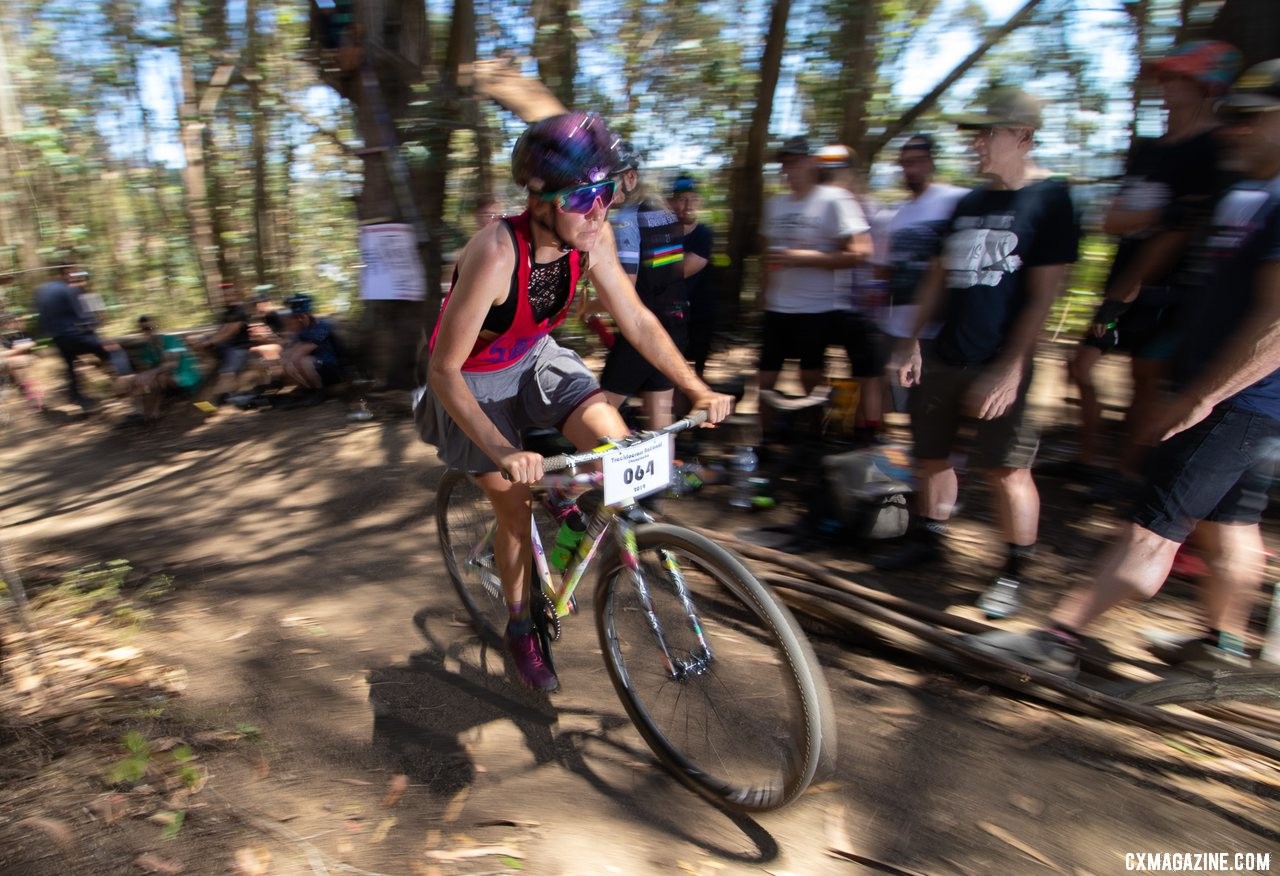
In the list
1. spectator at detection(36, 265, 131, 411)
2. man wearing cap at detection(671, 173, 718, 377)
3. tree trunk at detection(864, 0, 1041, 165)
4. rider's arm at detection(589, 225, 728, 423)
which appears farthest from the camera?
spectator at detection(36, 265, 131, 411)

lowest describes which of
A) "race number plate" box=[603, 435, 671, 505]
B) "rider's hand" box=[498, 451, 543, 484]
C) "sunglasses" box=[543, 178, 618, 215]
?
"race number plate" box=[603, 435, 671, 505]

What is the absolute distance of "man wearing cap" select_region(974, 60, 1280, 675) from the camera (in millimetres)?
2486

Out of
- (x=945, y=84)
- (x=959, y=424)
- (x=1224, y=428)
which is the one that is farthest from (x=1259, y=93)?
(x=945, y=84)

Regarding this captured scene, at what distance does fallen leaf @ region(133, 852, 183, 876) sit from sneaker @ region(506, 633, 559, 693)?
1.23m

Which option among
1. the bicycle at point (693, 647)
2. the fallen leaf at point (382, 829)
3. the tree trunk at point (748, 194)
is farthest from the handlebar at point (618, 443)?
the tree trunk at point (748, 194)

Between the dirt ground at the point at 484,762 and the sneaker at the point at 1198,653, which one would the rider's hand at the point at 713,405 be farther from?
the sneaker at the point at 1198,653

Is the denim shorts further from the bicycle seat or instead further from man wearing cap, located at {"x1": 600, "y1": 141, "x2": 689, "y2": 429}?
man wearing cap, located at {"x1": 600, "y1": 141, "x2": 689, "y2": 429}

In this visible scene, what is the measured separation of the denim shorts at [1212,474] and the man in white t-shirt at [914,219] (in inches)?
76.1

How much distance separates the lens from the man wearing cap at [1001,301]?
3.35 m

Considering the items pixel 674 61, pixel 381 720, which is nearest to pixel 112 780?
pixel 381 720

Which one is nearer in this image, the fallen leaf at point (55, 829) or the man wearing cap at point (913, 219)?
the fallen leaf at point (55, 829)

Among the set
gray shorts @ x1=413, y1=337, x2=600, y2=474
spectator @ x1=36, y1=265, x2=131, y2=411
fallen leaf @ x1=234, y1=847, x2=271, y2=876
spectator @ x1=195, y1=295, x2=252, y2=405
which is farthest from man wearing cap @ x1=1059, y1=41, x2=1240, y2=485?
spectator @ x1=36, y1=265, x2=131, y2=411

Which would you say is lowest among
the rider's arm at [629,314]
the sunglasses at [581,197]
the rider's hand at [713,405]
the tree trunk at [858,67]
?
the rider's hand at [713,405]

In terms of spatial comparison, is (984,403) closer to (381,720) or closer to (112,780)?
(381,720)
